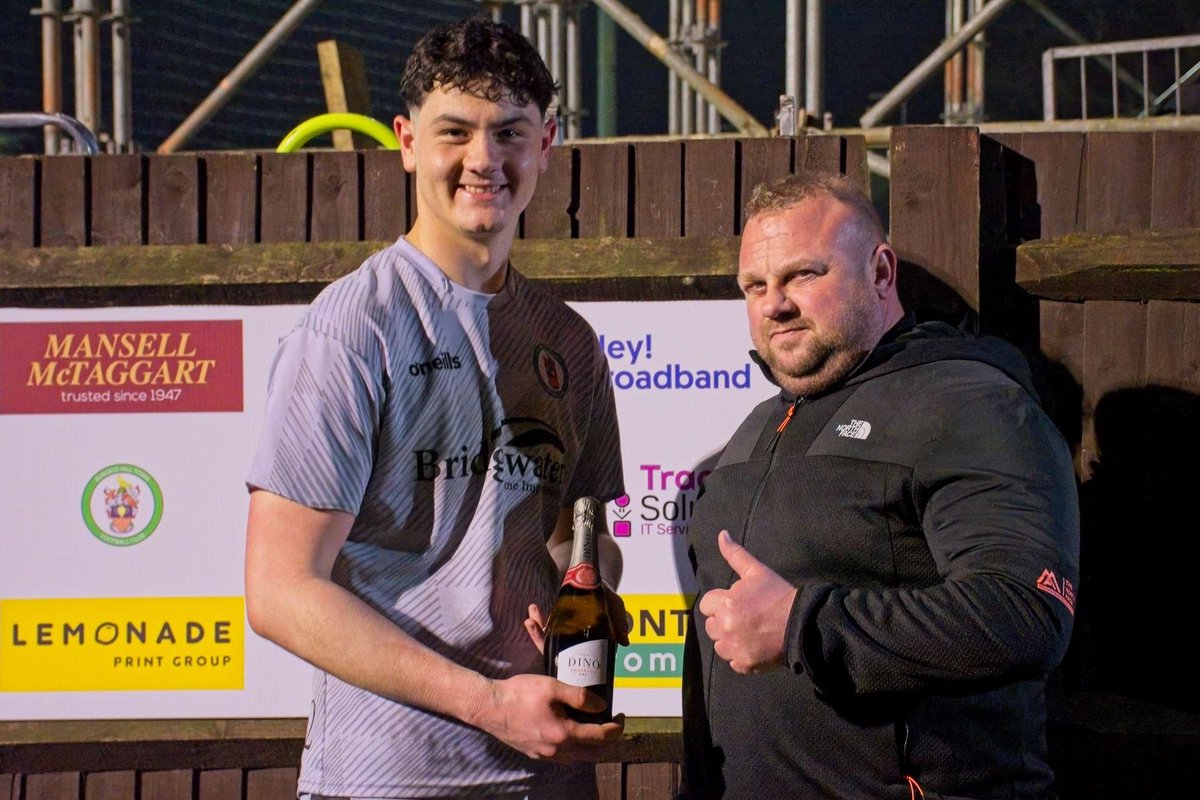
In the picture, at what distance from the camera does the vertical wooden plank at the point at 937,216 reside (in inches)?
172

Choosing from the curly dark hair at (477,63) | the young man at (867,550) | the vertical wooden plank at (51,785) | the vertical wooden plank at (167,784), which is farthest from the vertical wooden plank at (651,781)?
the curly dark hair at (477,63)

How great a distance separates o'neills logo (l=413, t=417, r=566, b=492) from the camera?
3.15m

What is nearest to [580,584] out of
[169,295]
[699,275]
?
[699,275]

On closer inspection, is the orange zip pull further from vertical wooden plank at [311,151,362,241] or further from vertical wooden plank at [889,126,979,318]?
vertical wooden plank at [311,151,362,241]

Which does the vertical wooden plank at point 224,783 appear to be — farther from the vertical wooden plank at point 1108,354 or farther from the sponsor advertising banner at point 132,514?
the vertical wooden plank at point 1108,354

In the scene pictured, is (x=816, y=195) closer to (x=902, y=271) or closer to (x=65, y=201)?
(x=902, y=271)

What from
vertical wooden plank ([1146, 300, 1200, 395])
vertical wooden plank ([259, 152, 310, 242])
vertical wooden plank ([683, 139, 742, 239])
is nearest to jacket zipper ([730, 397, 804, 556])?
vertical wooden plank ([683, 139, 742, 239])

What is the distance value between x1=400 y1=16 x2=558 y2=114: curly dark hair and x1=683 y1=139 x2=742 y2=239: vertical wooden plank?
1.42 m

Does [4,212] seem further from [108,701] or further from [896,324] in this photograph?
[896,324]

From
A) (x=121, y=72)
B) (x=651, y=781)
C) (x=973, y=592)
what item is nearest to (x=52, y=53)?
(x=121, y=72)

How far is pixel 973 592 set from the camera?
2736mm

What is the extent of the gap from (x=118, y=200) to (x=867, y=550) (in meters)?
3.00

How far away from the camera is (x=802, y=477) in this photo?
320cm

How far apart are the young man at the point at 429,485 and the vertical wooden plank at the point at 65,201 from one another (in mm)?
1880
